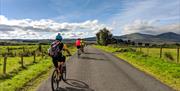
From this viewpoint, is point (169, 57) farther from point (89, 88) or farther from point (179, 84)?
point (89, 88)

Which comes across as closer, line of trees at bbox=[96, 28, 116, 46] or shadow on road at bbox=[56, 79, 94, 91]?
shadow on road at bbox=[56, 79, 94, 91]

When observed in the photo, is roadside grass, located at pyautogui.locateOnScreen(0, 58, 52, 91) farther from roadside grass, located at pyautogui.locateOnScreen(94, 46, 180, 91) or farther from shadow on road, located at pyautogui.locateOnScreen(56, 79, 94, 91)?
roadside grass, located at pyautogui.locateOnScreen(94, 46, 180, 91)

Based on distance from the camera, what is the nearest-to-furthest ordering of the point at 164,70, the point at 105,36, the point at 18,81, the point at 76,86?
the point at 76,86 → the point at 18,81 → the point at 164,70 → the point at 105,36

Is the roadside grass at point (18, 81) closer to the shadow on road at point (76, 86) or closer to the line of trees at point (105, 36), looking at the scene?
the shadow on road at point (76, 86)

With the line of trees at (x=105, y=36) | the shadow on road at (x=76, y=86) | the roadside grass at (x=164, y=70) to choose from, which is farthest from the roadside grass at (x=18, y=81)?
the line of trees at (x=105, y=36)

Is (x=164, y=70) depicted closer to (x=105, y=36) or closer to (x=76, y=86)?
(x=76, y=86)

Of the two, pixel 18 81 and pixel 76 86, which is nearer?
pixel 76 86

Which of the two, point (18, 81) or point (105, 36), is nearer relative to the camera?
point (18, 81)

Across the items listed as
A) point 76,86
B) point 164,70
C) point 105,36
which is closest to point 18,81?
point 76,86

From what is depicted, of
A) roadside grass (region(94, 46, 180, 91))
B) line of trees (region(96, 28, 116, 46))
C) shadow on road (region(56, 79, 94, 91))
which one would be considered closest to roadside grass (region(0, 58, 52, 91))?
shadow on road (region(56, 79, 94, 91))

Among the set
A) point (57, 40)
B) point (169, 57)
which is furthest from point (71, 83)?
point (169, 57)

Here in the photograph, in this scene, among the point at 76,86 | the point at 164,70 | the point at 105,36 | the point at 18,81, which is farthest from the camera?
the point at 105,36

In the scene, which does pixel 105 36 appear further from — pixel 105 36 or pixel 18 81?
pixel 18 81

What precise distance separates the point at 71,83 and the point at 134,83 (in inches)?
108
